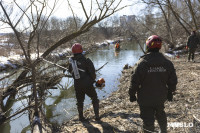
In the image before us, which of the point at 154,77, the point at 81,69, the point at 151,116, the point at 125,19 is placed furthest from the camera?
the point at 125,19

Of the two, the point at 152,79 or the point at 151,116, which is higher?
the point at 152,79

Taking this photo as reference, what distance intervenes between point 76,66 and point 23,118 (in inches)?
171

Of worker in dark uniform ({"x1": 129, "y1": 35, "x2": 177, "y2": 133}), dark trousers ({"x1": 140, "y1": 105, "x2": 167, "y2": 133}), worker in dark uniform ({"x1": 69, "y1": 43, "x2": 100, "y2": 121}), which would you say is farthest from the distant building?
dark trousers ({"x1": 140, "y1": 105, "x2": 167, "y2": 133})

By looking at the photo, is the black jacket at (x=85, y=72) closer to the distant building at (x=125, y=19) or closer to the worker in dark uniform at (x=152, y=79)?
the worker in dark uniform at (x=152, y=79)

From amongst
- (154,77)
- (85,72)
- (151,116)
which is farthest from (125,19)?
(151,116)

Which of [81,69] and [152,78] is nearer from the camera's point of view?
[152,78]

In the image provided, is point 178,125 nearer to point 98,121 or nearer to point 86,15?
point 98,121

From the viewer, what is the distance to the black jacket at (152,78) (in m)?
2.46

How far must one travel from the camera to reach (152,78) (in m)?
2.50

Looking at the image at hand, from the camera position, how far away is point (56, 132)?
3.84m

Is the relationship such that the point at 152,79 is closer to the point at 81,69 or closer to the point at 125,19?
the point at 81,69

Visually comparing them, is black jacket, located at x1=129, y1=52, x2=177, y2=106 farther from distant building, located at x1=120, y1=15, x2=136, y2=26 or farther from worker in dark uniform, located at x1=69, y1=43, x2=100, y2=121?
distant building, located at x1=120, y1=15, x2=136, y2=26

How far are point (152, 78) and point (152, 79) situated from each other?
2cm

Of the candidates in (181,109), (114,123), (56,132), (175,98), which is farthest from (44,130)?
(175,98)
